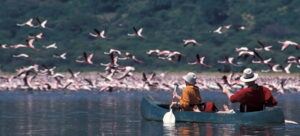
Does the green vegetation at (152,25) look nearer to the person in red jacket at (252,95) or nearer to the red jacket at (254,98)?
the red jacket at (254,98)

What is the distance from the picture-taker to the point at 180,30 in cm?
12975

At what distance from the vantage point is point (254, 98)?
33.8 metres

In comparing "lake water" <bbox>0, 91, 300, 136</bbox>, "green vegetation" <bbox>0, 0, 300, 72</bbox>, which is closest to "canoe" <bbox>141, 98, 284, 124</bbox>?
"lake water" <bbox>0, 91, 300, 136</bbox>

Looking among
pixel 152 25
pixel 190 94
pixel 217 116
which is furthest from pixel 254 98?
pixel 152 25

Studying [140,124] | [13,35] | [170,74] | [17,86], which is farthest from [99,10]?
[140,124]

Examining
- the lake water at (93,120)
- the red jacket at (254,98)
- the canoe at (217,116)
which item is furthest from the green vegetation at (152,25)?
the red jacket at (254,98)

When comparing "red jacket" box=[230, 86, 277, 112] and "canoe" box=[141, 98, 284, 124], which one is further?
"canoe" box=[141, 98, 284, 124]

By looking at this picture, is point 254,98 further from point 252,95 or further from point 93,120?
point 93,120

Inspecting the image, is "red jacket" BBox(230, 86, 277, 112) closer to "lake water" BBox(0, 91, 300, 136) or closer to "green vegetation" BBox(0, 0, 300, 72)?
"lake water" BBox(0, 91, 300, 136)

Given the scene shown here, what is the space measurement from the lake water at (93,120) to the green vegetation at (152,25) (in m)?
52.3

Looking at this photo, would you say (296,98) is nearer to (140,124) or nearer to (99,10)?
(140,124)

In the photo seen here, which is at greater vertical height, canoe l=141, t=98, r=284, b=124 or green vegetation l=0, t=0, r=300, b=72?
green vegetation l=0, t=0, r=300, b=72

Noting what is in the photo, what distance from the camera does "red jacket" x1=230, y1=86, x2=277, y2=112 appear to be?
110 feet

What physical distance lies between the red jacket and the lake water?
0.63 metres
